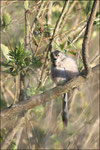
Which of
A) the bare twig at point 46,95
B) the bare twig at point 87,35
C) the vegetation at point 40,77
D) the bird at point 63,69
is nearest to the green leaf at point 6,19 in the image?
the vegetation at point 40,77

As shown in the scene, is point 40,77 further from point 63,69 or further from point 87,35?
point 87,35

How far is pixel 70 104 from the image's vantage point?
12.9ft

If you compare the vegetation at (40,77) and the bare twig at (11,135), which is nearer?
the vegetation at (40,77)

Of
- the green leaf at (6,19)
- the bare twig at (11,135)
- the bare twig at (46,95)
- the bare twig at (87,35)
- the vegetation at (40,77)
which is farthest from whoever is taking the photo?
the bare twig at (11,135)

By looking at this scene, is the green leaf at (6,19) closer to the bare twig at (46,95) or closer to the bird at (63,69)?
the bird at (63,69)

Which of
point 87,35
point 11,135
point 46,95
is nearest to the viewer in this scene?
point 87,35

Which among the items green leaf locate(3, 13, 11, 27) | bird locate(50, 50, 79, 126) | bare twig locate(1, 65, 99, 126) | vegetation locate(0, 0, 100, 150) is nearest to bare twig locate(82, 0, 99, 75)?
vegetation locate(0, 0, 100, 150)

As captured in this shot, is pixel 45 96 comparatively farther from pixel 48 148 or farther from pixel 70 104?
pixel 48 148

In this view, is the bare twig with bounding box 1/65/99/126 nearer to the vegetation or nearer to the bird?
the vegetation

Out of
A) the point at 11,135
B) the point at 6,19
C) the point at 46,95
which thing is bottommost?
the point at 11,135

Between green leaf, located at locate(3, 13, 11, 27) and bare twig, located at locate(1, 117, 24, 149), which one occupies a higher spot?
green leaf, located at locate(3, 13, 11, 27)

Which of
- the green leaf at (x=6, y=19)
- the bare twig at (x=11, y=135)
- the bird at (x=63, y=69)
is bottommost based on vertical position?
the bare twig at (x=11, y=135)

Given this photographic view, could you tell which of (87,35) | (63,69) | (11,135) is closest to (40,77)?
(63,69)

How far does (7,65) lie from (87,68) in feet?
2.88
